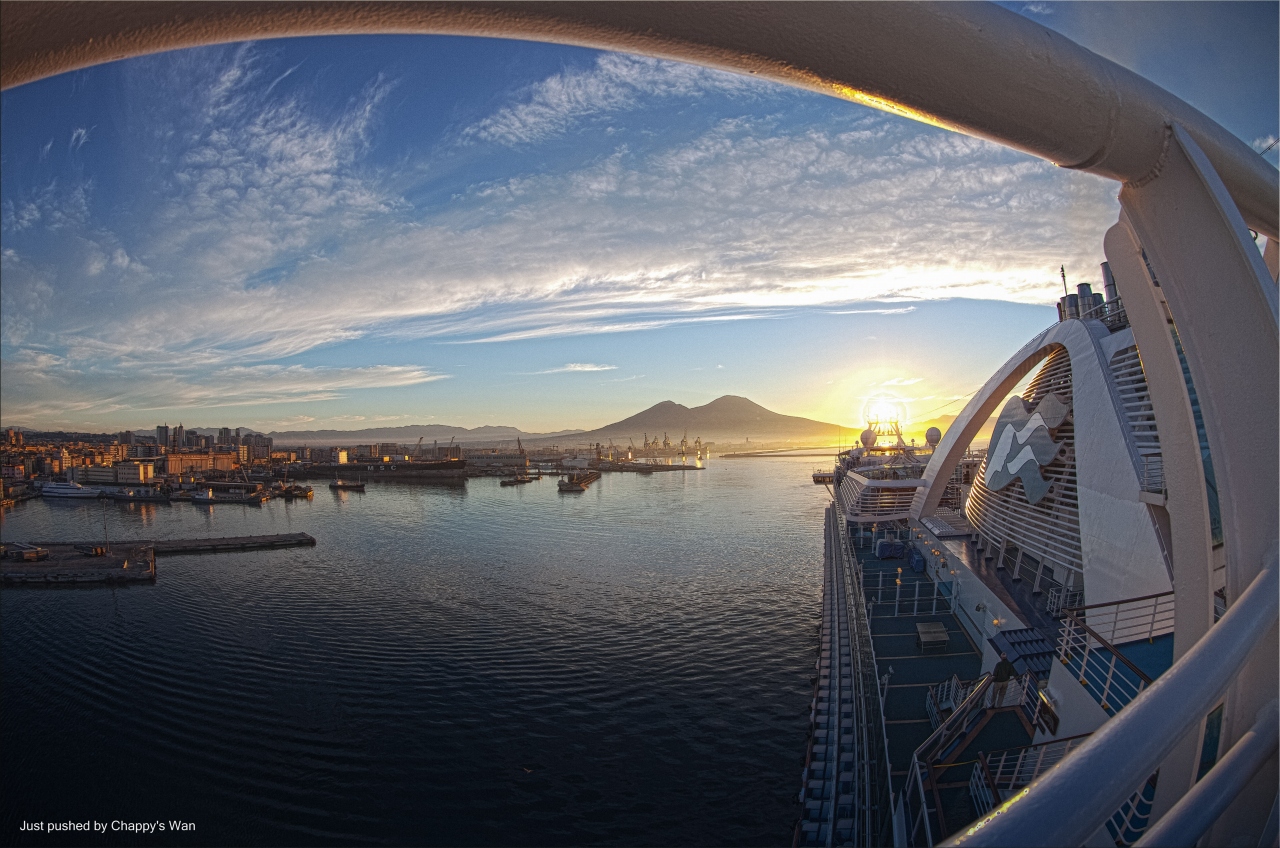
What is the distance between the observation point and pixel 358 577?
14.0 metres

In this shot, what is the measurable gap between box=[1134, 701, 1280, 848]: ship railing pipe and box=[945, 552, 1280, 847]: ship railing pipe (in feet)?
0.51

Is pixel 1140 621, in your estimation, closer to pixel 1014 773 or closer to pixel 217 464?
pixel 1014 773

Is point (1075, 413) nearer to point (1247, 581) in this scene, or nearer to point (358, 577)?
point (1247, 581)

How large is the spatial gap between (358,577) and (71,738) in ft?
23.6

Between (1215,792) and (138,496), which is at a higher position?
(1215,792)

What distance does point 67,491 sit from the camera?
102ft

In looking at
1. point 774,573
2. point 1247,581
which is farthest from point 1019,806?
point 774,573

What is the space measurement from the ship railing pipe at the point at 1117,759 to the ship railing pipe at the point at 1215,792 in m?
0.16

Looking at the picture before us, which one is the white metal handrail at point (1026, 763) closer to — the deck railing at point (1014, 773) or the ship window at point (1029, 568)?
the deck railing at point (1014, 773)

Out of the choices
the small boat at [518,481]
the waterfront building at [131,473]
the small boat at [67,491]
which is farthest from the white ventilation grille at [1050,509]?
the waterfront building at [131,473]

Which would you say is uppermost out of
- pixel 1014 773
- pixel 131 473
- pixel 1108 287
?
pixel 1108 287

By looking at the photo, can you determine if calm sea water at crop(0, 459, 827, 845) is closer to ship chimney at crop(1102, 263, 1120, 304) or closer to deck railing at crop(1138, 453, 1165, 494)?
deck railing at crop(1138, 453, 1165, 494)

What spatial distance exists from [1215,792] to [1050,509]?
278 inches

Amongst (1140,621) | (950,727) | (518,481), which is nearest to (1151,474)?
(1140,621)
